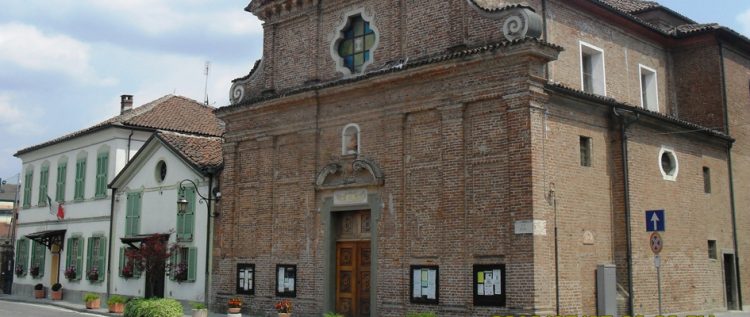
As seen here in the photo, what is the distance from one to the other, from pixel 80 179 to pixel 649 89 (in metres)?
23.9

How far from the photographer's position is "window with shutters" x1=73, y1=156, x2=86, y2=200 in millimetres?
32188

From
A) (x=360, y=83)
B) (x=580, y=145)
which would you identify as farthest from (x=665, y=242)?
(x=360, y=83)

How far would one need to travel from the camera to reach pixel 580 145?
18.2 meters

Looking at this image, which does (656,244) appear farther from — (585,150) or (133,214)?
(133,214)

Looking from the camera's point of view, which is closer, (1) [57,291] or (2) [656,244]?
(2) [656,244]

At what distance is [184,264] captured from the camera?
25.1 meters

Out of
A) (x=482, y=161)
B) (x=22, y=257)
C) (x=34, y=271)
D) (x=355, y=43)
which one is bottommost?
(x=34, y=271)

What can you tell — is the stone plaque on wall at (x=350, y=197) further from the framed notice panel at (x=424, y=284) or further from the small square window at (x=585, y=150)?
the small square window at (x=585, y=150)

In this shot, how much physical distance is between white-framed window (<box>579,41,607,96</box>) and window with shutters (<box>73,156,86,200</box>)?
868 inches

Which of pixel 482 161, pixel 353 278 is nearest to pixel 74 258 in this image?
pixel 353 278

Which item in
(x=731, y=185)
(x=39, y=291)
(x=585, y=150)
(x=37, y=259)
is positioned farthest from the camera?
(x=37, y=259)

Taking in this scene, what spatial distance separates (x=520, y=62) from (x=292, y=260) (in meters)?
8.92

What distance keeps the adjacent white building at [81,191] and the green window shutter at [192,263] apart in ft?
19.0

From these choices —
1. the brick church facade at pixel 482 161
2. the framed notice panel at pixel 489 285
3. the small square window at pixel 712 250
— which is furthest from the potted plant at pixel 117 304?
the small square window at pixel 712 250
